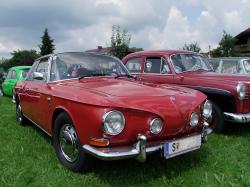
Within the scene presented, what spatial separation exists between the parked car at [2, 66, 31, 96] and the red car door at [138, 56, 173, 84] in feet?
20.8

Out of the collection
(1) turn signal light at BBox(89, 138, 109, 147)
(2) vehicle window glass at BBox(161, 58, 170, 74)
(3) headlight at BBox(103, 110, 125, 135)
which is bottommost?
(1) turn signal light at BBox(89, 138, 109, 147)

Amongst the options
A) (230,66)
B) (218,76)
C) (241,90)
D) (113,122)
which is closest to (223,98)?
(241,90)

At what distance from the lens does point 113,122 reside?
358cm

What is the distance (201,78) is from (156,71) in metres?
1.23

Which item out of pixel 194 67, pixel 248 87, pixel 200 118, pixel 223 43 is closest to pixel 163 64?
pixel 194 67

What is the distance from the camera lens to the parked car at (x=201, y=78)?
6084 mm

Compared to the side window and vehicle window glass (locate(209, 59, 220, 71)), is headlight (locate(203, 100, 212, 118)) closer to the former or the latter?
the side window

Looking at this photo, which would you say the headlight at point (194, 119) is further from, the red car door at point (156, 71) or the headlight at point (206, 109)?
the red car door at point (156, 71)

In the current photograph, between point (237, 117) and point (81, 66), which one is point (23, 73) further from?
point (237, 117)

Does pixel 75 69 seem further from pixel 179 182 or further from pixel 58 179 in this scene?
pixel 179 182

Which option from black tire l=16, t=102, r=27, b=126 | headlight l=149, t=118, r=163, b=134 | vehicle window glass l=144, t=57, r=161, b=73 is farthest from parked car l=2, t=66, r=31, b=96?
headlight l=149, t=118, r=163, b=134

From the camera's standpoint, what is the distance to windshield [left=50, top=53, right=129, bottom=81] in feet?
16.7

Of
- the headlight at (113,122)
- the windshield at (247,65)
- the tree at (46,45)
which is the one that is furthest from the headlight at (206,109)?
the tree at (46,45)

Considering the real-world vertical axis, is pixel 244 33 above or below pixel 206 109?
above
